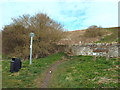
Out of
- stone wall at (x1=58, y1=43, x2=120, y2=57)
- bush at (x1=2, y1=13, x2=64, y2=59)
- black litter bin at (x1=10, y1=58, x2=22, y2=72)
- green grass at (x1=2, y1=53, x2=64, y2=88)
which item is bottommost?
green grass at (x1=2, y1=53, x2=64, y2=88)

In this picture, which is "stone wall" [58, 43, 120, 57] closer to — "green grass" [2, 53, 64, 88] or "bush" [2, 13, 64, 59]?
"bush" [2, 13, 64, 59]

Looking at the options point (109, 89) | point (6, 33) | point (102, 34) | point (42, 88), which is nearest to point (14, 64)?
point (42, 88)

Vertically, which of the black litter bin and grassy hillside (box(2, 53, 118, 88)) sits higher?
the black litter bin

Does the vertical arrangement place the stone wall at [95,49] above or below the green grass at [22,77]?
above

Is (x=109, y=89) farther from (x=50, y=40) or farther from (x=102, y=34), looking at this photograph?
(x=102, y=34)

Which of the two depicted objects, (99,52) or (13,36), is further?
(13,36)

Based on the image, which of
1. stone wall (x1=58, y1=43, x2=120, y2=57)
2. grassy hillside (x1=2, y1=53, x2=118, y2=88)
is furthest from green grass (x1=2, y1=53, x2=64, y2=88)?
stone wall (x1=58, y1=43, x2=120, y2=57)

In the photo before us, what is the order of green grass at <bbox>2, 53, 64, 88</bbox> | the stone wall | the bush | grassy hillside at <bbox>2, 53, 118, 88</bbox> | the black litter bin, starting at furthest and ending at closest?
the bush < the stone wall < the black litter bin < green grass at <bbox>2, 53, 64, 88</bbox> < grassy hillside at <bbox>2, 53, 118, 88</bbox>

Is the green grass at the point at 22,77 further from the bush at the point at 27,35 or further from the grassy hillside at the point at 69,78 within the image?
the bush at the point at 27,35

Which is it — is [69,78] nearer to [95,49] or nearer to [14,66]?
[14,66]

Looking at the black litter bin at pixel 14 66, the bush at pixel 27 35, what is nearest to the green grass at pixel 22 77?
the black litter bin at pixel 14 66

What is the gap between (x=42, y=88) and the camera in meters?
5.58

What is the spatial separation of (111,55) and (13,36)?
12.1 m

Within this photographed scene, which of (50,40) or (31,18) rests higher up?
(31,18)
